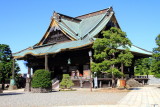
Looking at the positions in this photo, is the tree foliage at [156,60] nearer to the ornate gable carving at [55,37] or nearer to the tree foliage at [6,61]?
the ornate gable carving at [55,37]

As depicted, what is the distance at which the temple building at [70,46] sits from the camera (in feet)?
87.2

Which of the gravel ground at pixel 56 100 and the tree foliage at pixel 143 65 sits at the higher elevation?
the tree foliage at pixel 143 65

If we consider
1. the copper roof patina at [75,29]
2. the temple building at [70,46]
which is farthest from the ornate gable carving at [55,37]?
the copper roof patina at [75,29]

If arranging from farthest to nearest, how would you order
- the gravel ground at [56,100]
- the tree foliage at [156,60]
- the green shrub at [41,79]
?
1. the tree foliage at [156,60]
2. the green shrub at [41,79]
3. the gravel ground at [56,100]

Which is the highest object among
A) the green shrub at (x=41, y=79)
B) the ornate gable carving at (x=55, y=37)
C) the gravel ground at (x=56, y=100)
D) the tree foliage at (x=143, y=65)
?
the ornate gable carving at (x=55, y=37)

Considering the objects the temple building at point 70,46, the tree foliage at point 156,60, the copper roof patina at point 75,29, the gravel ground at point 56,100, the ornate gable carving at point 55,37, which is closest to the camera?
the gravel ground at point 56,100

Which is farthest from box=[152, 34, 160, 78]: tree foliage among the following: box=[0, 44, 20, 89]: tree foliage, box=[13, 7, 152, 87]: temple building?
box=[0, 44, 20, 89]: tree foliage

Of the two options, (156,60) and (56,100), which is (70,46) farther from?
(56,100)

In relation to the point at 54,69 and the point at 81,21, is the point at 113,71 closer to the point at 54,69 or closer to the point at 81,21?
the point at 54,69

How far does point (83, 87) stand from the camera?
1005 inches

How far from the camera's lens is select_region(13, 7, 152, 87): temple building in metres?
26.6

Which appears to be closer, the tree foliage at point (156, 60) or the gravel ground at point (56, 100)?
the gravel ground at point (56, 100)

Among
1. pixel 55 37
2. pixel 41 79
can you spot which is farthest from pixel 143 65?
pixel 41 79

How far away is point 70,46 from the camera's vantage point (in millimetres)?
25906
